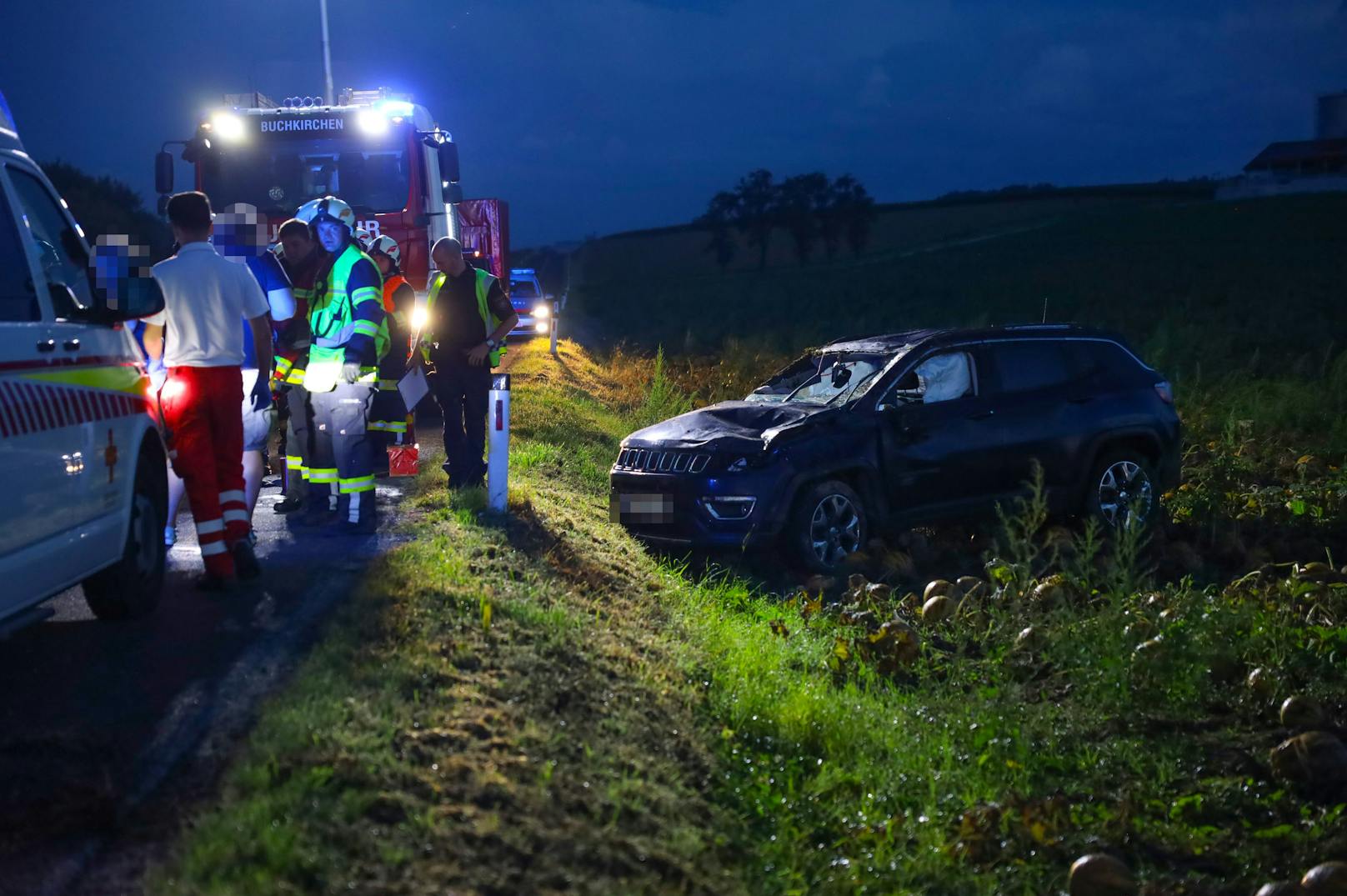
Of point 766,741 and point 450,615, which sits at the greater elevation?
point 450,615

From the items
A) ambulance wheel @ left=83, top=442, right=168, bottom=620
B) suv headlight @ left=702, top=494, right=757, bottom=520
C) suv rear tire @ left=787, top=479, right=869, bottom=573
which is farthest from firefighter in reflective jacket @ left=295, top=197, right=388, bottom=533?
suv rear tire @ left=787, top=479, right=869, bottom=573

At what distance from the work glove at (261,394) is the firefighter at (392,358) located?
1.15 metres

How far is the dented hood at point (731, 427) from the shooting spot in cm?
898

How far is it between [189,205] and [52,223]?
0.97 metres

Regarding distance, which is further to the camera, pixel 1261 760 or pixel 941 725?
pixel 941 725

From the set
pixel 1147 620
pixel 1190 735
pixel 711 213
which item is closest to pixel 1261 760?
pixel 1190 735

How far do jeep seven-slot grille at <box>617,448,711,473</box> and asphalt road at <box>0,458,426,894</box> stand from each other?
2.26m

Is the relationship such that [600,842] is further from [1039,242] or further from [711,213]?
[711,213]

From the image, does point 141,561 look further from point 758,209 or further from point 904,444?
point 758,209

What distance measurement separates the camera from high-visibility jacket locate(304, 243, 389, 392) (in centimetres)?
822

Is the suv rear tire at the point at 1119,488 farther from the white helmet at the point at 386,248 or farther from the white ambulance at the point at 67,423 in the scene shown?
the white ambulance at the point at 67,423

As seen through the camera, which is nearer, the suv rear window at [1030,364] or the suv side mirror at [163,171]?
the suv rear window at [1030,364]

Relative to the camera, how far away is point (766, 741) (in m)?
5.71

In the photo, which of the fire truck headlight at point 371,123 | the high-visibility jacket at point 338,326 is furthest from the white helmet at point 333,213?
the fire truck headlight at point 371,123
